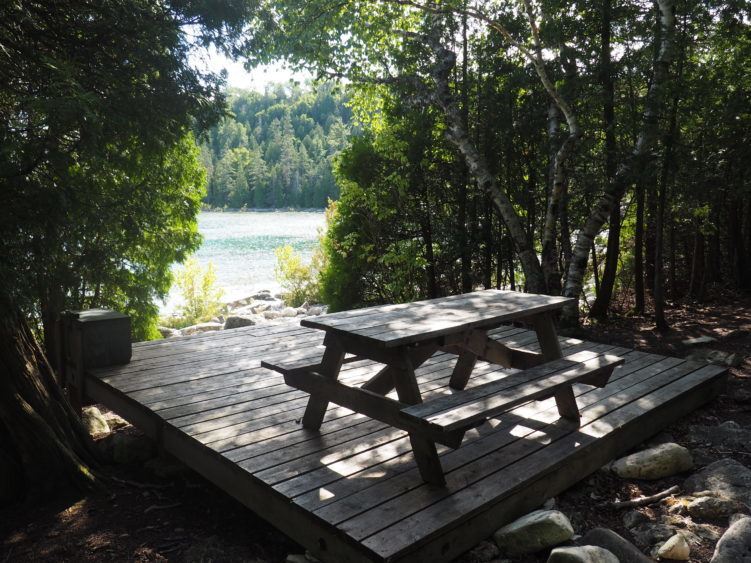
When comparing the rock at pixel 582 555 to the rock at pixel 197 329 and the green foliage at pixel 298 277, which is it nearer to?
the rock at pixel 197 329

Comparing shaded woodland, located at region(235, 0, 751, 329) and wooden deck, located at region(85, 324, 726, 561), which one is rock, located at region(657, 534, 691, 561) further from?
shaded woodland, located at region(235, 0, 751, 329)

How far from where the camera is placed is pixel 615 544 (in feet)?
8.32

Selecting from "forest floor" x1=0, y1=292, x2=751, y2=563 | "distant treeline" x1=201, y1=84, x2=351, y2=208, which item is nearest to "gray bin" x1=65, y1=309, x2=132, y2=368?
"forest floor" x1=0, y1=292, x2=751, y2=563

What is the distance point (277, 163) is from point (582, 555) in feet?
183

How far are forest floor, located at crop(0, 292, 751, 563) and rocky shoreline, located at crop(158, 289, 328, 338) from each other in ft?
17.4

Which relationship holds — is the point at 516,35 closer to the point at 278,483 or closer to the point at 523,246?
the point at 523,246

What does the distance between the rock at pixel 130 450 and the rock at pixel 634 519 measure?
10.1 feet

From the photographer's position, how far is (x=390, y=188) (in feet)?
25.9

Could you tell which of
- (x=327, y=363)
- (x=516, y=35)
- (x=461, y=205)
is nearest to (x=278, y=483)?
(x=327, y=363)

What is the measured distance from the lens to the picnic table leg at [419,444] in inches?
109

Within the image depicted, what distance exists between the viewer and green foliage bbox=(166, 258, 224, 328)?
11391 mm

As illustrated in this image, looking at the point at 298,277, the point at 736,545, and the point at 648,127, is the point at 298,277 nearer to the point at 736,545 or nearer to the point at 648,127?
the point at 648,127

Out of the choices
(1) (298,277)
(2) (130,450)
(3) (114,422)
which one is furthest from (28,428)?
(1) (298,277)

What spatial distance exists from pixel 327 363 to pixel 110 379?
213 cm
